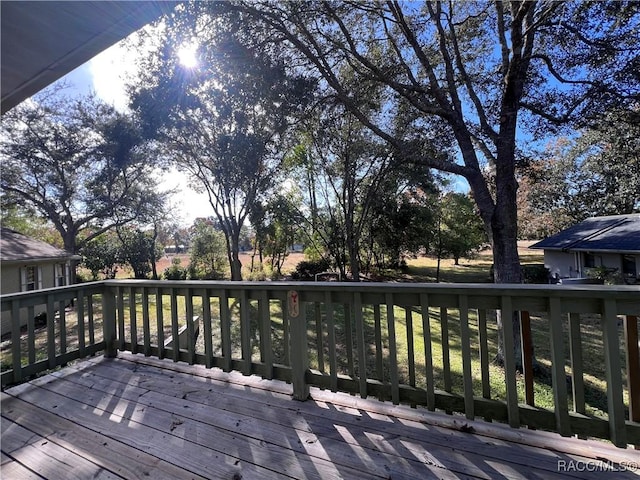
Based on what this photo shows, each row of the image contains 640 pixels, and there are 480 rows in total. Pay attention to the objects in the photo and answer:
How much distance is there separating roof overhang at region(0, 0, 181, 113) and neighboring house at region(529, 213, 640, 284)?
526 inches

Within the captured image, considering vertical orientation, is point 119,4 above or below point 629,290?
Result: above

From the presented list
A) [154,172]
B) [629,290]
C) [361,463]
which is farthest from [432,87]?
[154,172]

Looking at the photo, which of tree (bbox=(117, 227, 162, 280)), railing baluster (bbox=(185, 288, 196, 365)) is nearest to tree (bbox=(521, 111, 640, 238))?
railing baluster (bbox=(185, 288, 196, 365))

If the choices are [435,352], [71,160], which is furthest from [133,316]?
[71,160]

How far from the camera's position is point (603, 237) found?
37.7ft

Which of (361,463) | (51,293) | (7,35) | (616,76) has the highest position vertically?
(616,76)

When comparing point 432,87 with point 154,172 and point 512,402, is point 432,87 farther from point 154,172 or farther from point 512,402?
point 154,172

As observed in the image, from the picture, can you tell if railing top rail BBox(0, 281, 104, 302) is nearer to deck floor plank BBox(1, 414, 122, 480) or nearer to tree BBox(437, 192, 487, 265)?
deck floor plank BBox(1, 414, 122, 480)

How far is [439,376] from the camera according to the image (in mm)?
4453

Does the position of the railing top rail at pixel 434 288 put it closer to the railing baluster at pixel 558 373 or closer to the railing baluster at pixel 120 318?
the railing baluster at pixel 558 373

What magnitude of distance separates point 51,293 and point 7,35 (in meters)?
1.97

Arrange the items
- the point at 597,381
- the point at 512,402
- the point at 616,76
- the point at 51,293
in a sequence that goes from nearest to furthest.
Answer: the point at 512,402
the point at 51,293
the point at 597,381
the point at 616,76

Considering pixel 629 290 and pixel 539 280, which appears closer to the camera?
pixel 629 290

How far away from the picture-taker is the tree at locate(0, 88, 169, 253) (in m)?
10.6
